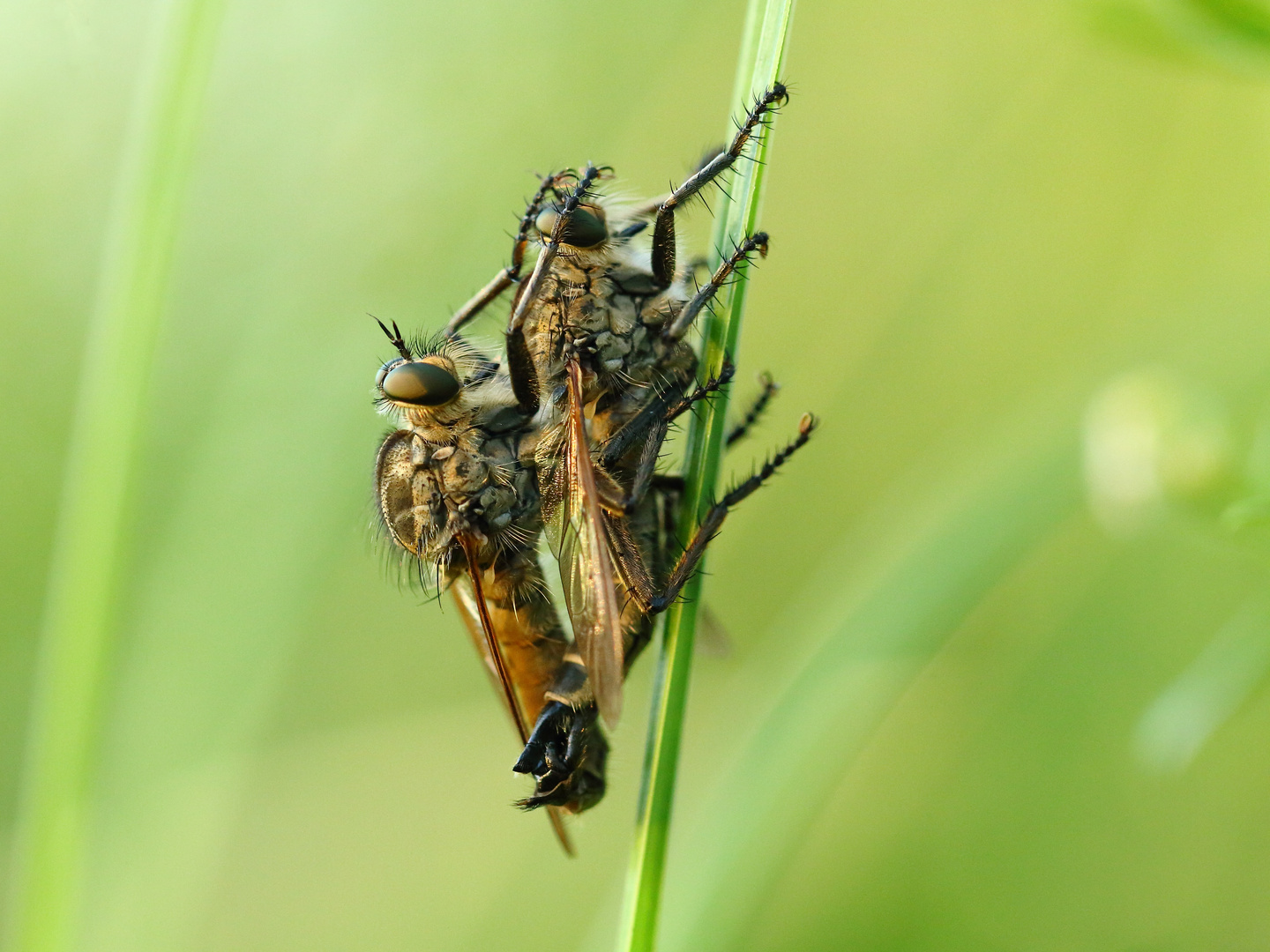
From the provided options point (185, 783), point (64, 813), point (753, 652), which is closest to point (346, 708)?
point (185, 783)

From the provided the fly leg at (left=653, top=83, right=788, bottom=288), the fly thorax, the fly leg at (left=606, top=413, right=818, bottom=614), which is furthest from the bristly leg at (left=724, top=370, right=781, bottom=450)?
the fly thorax

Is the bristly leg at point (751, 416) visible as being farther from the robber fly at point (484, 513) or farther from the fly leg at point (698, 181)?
the robber fly at point (484, 513)

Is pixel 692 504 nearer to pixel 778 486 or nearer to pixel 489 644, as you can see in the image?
pixel 489 644

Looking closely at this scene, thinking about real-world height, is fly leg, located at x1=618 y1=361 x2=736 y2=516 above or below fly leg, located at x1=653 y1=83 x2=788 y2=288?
below

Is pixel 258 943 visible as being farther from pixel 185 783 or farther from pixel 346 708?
pixel 185 783

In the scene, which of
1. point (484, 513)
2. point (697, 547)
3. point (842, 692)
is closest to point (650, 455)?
point (697, 547)

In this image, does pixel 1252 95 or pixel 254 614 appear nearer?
pixel 1252 95

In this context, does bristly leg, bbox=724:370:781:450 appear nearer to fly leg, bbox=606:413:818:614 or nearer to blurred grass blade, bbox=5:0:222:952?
fly leg, bbox=606:413:818:614
